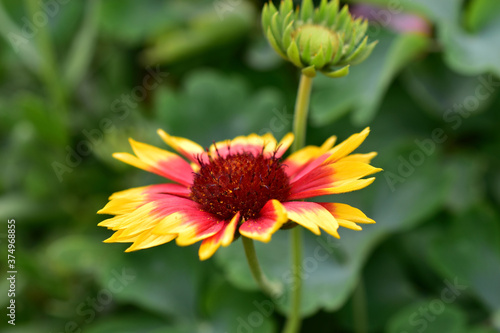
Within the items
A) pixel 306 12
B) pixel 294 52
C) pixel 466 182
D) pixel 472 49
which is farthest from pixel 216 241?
pixel 466 182

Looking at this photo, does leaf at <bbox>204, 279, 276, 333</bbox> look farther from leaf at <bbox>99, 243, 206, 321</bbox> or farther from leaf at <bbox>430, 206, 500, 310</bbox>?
leaf at <bbox>430, 206, 500, 310</bbox>

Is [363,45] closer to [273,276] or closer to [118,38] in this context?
[273,276]

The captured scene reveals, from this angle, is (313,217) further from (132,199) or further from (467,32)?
(467,32)

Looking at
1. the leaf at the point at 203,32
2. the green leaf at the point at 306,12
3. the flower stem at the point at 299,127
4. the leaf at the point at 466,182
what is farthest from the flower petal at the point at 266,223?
the leaf at the point at 203,32

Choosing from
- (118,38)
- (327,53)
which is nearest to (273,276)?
(327,53)

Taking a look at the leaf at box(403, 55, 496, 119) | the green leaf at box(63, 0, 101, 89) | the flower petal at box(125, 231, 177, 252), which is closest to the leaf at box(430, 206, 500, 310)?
the leaf at box(403, 55, 496, 119)
